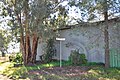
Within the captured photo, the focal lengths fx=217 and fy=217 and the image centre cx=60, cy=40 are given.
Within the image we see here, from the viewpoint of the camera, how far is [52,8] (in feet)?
51.9

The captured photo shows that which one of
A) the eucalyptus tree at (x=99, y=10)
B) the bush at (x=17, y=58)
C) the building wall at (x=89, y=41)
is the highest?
the eucalyptus tree at (x=99, y=10)

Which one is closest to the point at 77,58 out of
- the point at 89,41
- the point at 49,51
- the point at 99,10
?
the point at 89,41

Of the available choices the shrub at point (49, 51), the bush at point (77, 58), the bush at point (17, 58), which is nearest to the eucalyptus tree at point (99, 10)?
the bush at point (77, 58)

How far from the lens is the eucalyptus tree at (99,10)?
1199cm

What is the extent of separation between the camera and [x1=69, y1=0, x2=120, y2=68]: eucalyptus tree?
39.3ft

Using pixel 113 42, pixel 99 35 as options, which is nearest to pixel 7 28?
pixel 99 35

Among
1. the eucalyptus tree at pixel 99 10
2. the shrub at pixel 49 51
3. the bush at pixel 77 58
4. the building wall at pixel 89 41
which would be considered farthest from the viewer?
the shrub at pixel 49 51

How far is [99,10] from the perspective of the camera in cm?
1262

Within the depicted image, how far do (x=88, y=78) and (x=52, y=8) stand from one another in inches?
260

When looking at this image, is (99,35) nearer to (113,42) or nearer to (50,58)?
(113,42)

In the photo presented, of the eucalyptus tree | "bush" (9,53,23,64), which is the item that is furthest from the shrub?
the eucalyptus tree

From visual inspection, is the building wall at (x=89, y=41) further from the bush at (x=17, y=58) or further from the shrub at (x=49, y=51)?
the bush at (x=17, y=58)

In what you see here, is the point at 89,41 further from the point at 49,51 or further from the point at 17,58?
the point at 17,58

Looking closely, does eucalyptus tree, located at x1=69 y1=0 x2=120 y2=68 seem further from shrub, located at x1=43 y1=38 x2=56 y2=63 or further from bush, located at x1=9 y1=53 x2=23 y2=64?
bush, located at x1=9 y1=53 x2=23 y2=64
